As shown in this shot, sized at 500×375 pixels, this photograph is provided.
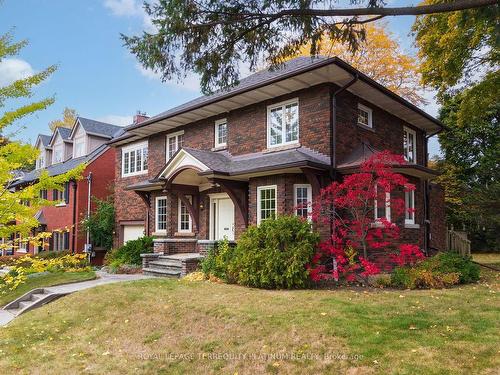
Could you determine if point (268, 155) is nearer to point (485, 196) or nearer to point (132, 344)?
point (132, 344)

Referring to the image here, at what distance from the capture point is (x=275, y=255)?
9.97m

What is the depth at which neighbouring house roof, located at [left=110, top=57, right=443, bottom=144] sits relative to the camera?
11.7 meters

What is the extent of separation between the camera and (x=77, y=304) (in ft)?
31.4

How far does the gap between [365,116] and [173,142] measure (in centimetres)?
850

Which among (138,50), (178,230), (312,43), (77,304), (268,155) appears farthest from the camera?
(178,230)

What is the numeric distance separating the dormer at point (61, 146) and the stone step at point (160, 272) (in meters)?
16.0

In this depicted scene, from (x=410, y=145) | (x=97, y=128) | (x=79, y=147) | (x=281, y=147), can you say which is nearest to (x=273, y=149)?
(x=281, y=147)

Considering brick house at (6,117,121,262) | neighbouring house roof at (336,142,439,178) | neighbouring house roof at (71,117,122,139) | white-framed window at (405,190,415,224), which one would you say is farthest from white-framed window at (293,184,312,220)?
neighbouring house roof at (71,117,122,139)

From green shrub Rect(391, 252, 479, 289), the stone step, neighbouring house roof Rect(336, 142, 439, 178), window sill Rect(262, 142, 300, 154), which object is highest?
window sill Rect(262, 142, 300, 154)

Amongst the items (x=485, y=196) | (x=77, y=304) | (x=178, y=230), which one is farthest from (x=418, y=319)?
(x=485, y=196)

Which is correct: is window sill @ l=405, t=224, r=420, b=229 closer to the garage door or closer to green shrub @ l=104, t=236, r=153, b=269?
green shrub @ l=104, t=236, r=153, b=269

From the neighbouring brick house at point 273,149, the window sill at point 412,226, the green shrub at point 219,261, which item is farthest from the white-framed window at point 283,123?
the window sill at point 412,226

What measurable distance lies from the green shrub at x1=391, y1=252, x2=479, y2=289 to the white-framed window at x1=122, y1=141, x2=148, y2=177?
1337cm

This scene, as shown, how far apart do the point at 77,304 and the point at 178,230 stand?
24.5 ft
